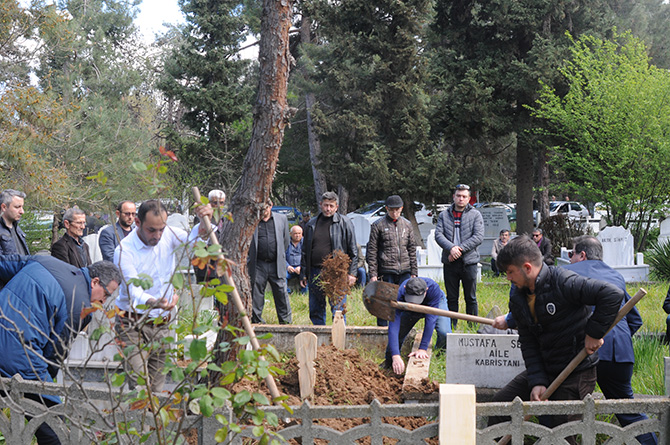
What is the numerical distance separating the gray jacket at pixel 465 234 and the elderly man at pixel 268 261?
195 cm

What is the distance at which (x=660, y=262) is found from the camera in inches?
500

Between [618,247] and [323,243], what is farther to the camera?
[618,247]

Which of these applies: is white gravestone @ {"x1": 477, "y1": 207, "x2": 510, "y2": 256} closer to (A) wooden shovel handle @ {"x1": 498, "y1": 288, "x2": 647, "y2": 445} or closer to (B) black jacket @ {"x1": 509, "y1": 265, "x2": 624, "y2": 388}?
(B) black jacket @ {"x1": 509, "y1": 265, "x2": 624, "y2": 388}

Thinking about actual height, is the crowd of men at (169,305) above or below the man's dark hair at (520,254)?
below

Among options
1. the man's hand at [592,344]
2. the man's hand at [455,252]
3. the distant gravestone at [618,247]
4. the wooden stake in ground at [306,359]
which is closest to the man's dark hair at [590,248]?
the man's hand at [592,344]

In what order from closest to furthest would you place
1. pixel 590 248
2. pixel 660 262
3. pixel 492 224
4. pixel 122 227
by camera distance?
pixel 590 248, pixel 122 227, pixel 660 262, pixel 492 224

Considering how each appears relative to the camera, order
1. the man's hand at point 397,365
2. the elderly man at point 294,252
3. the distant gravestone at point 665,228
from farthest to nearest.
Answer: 1. the distant gravestone at point 665,228
2. the elderly man at point 294,252
3. the man's hand at point 397,365

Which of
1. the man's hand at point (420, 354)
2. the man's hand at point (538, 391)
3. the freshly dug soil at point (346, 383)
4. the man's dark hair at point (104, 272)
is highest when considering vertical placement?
the man's dark hair at point (104, 272)

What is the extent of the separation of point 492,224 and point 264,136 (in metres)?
16.1

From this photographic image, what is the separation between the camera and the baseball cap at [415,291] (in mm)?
5273

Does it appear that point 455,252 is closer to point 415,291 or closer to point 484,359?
point 415,291

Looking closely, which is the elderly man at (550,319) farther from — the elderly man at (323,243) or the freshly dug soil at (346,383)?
the elderly man at (323,243)

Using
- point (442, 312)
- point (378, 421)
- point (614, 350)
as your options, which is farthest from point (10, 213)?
point (614, 350)

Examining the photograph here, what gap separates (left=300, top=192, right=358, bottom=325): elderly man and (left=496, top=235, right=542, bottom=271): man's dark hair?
11.7 feet
